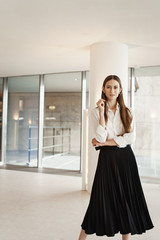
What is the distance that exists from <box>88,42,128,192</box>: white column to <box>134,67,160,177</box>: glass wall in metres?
1.95

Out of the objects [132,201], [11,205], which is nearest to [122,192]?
[132,201]

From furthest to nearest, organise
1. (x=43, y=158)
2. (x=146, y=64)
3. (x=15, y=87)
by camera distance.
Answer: (x=15, y=87), (x=43, y=158), (x=146, y=64)

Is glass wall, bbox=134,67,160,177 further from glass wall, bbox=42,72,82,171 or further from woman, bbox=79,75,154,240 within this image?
woman, bbox=79,75,154,240

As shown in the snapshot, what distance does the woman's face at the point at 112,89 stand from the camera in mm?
2375

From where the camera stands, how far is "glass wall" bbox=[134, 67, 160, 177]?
6.46 metres

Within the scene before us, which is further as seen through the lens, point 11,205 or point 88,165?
point 88,165

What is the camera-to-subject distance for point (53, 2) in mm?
3236

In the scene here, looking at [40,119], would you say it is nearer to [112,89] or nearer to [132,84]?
[132,84]

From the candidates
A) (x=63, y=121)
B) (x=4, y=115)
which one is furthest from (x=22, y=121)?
(x=63, y=121)

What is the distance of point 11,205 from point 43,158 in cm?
383

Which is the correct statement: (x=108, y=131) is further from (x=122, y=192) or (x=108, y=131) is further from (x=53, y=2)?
(x=53, y=2)

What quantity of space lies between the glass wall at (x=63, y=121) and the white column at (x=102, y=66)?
260 centimetres

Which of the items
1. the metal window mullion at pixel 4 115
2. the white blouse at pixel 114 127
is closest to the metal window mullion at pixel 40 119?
the metal window mullion at pixel 4 115

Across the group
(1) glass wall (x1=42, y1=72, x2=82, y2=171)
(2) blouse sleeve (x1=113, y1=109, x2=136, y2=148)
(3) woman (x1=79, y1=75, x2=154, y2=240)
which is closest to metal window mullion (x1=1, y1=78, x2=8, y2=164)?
(1) glass wall (x1=42, y1=72, x2=82, y2=171)
